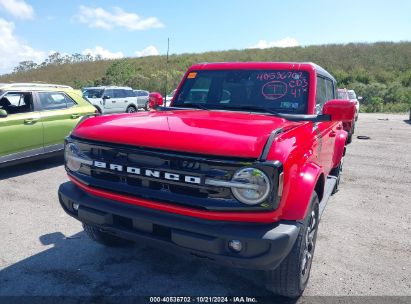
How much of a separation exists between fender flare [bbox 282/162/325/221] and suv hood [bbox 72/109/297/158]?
39 cm

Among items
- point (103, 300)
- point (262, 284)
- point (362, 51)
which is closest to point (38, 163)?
point (103, 300)

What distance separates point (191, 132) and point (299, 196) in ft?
2.86

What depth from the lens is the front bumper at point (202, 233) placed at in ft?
7.22

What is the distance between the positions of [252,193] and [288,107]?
1.56m

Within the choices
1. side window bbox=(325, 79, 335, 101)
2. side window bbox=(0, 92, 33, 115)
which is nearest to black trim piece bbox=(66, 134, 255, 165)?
side window bbox=(325, 79, 335, 101)

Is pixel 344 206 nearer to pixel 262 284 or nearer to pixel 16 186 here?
pixel 262 284

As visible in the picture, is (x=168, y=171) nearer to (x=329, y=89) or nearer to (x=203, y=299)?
(x=203, y=299)

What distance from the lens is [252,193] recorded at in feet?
7.40

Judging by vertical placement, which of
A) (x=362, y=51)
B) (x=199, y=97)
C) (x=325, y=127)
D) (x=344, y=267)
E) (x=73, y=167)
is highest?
(x=362, y=51)

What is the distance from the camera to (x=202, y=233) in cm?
227

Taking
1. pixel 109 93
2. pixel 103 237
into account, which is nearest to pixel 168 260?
pixel 103 237

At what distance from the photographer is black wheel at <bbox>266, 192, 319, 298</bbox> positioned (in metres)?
2.54

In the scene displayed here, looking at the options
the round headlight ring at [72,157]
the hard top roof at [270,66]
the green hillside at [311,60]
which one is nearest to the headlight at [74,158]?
the round headlight ring at [72,157]

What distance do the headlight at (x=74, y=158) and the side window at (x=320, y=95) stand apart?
2.31 meters
